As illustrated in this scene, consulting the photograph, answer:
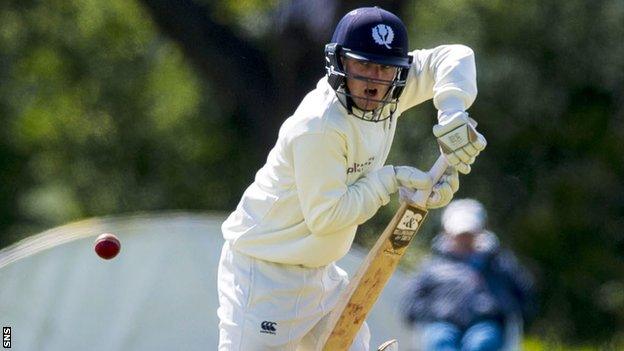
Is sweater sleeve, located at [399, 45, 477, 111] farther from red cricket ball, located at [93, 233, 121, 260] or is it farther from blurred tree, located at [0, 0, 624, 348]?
blurred tree, located at [0, 0, 624, 348]

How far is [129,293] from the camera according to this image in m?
8.05

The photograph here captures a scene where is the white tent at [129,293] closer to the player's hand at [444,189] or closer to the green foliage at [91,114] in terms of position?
the player's hand at [444,189]

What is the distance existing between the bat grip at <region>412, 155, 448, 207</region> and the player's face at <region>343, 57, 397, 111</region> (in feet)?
0.99

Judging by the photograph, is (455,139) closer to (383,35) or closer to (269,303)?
(383,35)

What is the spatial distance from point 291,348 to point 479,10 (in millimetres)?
10451

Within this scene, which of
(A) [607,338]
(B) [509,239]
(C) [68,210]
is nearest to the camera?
(A) [607,338]

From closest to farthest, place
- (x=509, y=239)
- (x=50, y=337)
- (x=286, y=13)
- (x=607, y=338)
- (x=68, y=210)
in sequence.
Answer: (x=50, y=337)
(x=286, y=13)
(x=607, y=338)
(x=509, y=239)
(x=68, y=210)

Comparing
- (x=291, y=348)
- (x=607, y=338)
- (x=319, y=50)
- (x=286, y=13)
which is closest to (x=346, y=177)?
(x=291, y=348)

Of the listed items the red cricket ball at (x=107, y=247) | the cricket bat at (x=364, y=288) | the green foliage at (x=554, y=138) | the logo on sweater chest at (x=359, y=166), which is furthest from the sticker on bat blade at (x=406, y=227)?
the green foliage at (x=554, y=138)

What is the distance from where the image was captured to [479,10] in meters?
15.8

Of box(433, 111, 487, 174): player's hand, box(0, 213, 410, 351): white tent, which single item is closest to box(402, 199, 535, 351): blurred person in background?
box(0, 213, 410, 351): white tent

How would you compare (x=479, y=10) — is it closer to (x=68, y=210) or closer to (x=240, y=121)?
(x=240, y=121)

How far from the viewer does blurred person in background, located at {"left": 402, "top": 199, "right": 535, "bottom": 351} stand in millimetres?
7926

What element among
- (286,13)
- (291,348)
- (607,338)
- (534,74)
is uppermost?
(291,348)
